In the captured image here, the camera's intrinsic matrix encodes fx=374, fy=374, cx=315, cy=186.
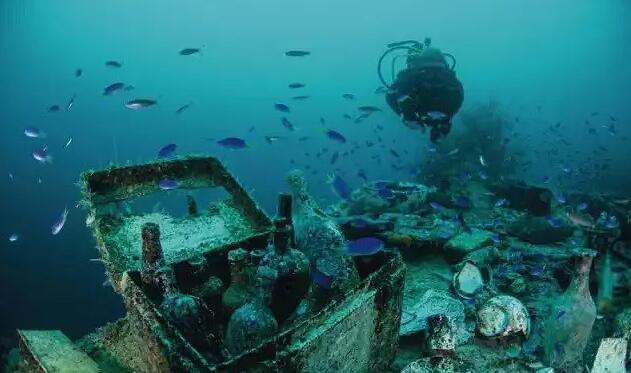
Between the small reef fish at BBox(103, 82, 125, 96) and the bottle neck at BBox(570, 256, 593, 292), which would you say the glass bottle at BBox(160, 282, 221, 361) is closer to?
the bottle neck at BBox(570, 256, 593, 292)

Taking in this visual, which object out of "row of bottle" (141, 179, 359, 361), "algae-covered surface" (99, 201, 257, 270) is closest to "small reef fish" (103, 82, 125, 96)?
"algae-covered surface" (99, 201, 257, 270)

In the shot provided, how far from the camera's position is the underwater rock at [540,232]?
7023mm

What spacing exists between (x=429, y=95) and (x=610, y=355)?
17.9ft

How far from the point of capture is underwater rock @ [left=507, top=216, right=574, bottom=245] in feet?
23.0

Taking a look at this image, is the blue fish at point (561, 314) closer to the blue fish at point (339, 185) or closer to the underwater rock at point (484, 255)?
the underwater rock at point (484, 255)

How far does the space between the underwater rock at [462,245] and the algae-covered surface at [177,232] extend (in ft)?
10.5

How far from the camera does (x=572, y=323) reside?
3.55m

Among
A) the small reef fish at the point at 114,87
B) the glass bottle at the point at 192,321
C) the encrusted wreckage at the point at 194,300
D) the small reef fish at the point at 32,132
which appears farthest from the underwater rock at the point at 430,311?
the small reef fish at the point at 32,132

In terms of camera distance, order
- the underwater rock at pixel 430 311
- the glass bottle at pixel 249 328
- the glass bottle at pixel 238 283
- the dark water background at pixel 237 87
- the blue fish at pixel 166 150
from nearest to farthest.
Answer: the glass bottle at pixel 249 328, the glass bottle at pixel 238 283, the underwater rock at pixel 430 311, the blue fish at pixel 166 150, the dark water background at pixel 237 87

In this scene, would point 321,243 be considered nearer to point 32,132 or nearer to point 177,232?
point 177,232

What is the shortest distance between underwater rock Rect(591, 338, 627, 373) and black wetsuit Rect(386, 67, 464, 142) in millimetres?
5127

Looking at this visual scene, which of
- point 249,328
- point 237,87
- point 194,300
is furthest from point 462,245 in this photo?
point 237,87

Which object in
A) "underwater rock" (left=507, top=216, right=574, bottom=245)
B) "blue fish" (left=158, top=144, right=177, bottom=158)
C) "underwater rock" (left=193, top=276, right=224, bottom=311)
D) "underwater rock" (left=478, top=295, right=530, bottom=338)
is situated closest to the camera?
"underwater rock" (left=193, top=276, right=224, bottom=311)

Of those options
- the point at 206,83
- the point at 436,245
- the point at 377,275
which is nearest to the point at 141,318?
the point at 377,275
